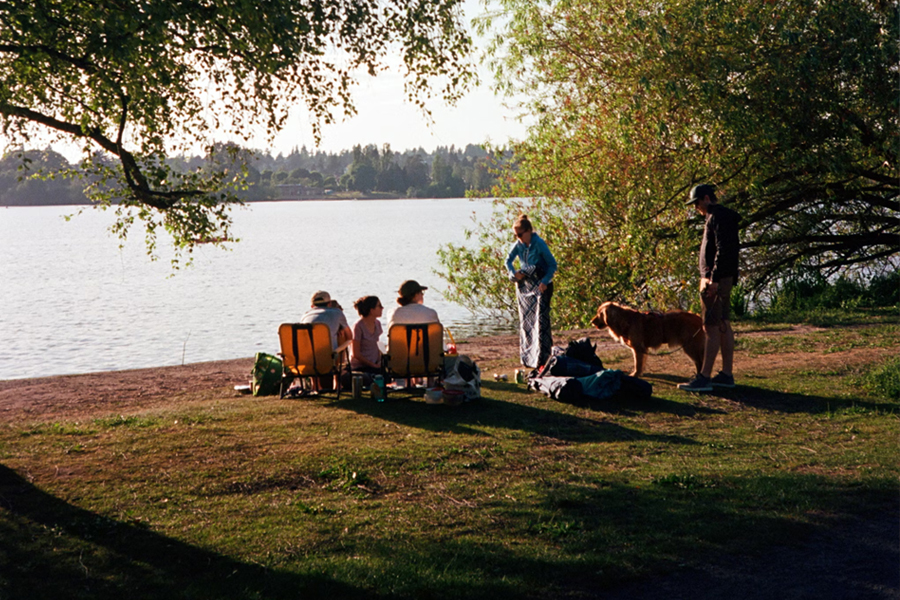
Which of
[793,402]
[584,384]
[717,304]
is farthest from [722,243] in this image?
[584,384]

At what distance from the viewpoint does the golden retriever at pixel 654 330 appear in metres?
9.36

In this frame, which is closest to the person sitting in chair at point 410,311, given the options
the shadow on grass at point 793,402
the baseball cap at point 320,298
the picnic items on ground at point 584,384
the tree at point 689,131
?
the baseball cap at point 320,298

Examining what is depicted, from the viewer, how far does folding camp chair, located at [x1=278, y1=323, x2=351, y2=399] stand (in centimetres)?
894

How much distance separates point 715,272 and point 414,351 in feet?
10.6

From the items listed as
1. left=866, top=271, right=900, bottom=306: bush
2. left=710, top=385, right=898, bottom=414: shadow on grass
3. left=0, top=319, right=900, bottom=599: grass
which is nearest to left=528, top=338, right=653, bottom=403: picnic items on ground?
left=0, top=319, right=900, bottom=599: grass

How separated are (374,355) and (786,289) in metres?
12.2

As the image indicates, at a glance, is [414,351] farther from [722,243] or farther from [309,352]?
[722,243]

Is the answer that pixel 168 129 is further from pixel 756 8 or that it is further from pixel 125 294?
pixel 125 294

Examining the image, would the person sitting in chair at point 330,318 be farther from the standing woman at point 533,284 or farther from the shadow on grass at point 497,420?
the standing woman at point 533,284

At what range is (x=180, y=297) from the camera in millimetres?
35469

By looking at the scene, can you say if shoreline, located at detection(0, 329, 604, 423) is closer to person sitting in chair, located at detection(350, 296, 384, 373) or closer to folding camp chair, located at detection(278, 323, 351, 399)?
folding camp chair, located at detection(278, 323, 351, 399)

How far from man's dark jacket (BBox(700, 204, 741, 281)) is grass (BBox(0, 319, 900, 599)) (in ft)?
4.40

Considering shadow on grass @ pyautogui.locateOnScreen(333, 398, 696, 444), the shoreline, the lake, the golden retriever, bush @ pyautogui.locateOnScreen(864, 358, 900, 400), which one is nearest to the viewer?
shadow on grass @ pyautogui.locateOnScreen(333, 398, 696, 444)

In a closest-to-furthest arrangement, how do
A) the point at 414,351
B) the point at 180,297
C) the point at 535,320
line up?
1. the point at 414,351
2. the point at 535,320
3. the point at 180,297
